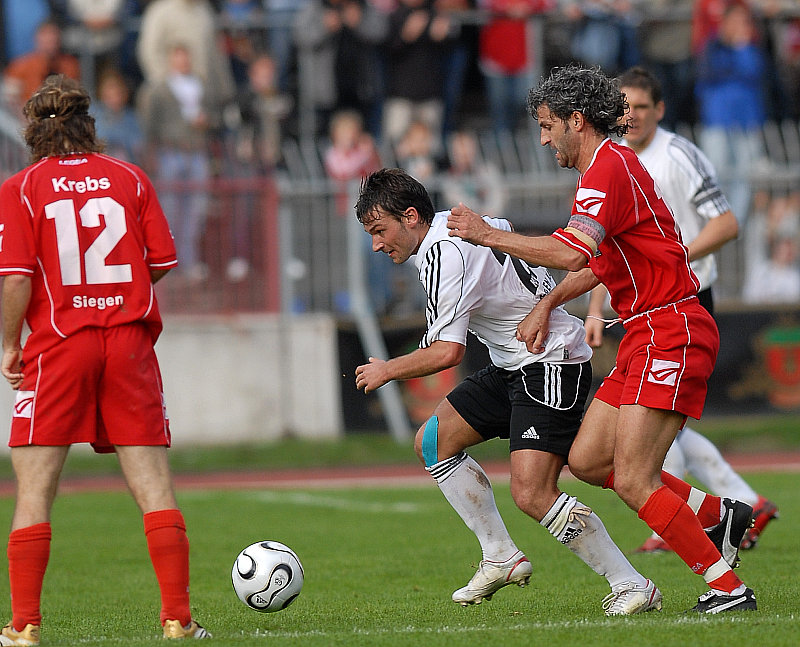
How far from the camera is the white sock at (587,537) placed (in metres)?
5.95

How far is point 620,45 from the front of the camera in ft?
53.9

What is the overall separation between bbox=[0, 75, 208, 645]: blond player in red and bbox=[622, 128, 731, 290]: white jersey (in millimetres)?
3819

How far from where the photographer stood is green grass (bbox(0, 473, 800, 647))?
534 centimetres

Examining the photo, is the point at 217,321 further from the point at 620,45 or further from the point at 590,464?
the point at 590,464

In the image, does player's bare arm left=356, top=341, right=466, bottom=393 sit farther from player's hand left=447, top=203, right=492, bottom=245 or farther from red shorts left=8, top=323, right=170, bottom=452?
red shorts left=8, top=323, right=170, bottom=452

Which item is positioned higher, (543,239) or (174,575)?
(543,239)

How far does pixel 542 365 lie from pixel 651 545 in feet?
8.39

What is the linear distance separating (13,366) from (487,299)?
6.93 feet

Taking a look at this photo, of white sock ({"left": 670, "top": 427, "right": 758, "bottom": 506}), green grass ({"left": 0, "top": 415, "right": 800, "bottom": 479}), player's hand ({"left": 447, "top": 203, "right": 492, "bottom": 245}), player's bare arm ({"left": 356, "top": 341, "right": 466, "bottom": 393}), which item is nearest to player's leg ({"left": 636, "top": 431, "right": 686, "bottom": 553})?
white sock ({"left": 670, "top": 427, "right": 758, "bottom": 506})

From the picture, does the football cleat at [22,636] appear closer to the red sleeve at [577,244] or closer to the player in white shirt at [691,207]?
the red sleeve at [577,244]

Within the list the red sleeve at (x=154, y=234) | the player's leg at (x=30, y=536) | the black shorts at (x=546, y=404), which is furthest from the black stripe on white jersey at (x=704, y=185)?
the player's leg at (x=30, y=536)

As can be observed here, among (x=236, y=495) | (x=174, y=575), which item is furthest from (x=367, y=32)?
(x=174, y=575)

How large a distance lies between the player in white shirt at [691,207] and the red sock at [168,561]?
3.56 m

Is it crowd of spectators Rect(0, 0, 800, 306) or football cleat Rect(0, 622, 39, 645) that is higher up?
crowd of spectators Rect(0, 0, 800, 306)
